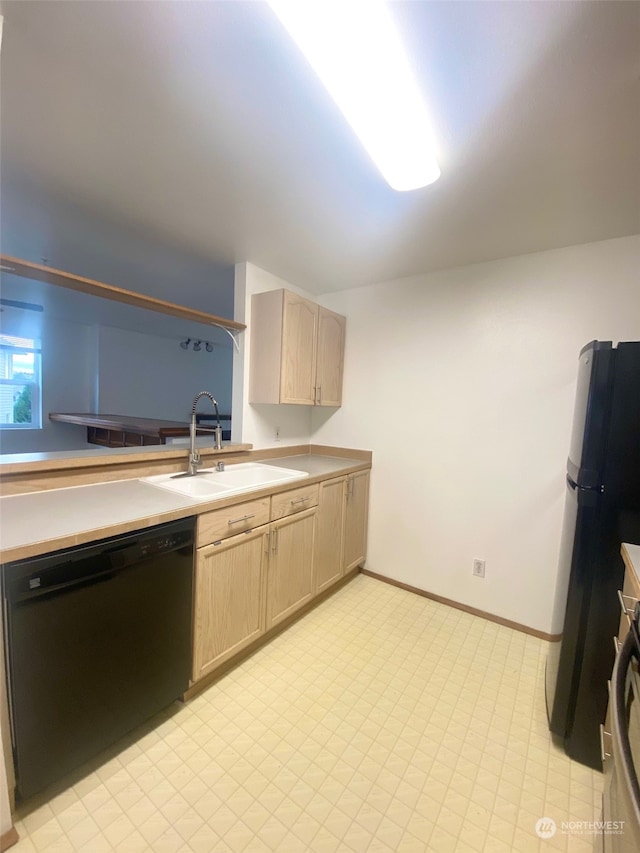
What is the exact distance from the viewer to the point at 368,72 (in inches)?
38.4

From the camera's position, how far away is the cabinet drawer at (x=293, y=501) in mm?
1907

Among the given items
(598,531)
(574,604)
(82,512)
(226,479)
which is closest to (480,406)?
(598,531)

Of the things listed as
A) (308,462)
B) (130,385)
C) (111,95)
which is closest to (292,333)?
(308,462)

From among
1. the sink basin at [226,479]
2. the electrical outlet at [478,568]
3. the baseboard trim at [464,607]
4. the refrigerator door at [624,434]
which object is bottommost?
the baseboard trim at [464,607]

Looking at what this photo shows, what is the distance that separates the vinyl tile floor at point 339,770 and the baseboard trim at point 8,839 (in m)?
0.03

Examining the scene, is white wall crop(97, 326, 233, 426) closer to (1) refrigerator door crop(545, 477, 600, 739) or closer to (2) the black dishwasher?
(2) the black dishwasher

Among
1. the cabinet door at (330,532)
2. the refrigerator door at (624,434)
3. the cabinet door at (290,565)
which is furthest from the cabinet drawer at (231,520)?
the refrigerator door at (624,434)

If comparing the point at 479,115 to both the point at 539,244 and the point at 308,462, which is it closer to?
the point at 539,244

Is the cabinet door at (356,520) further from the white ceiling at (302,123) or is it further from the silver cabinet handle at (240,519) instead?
the white ceiling at (302,123)

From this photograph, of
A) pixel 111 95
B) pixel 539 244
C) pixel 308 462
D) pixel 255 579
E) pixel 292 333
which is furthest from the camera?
pixel 308 462

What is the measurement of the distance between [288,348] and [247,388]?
1.39 ft

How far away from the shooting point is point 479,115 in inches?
44.1

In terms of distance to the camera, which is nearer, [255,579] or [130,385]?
[255,579]

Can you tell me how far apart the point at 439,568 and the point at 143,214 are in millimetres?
2830
